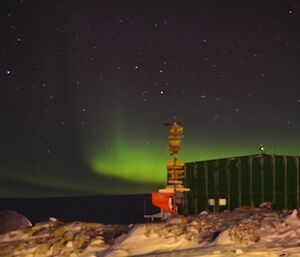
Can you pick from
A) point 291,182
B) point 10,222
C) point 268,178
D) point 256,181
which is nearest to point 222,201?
point 256,181

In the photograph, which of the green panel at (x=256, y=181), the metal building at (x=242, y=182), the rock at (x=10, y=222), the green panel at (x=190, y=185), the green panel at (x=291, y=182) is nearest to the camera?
the green panel at (x=291, y=182)

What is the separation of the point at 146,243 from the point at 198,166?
1750cm

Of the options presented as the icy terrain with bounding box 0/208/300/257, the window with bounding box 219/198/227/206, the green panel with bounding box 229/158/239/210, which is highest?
the green panel with bounding box 229/158/239/210

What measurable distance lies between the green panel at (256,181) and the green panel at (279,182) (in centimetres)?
116

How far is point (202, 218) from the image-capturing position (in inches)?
796

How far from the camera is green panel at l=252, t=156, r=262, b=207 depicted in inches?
1204

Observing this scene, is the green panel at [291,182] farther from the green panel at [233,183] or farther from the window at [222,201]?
the window at [222,201]

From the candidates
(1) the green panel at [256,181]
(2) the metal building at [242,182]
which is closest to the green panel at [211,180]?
(2) the metal building at [242,182]

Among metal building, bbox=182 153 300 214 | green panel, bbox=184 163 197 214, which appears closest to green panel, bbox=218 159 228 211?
metal building, bbox=182 153 300 214

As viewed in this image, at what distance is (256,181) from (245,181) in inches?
29.4

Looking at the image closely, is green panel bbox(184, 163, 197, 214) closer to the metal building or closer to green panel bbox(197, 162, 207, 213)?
the metal building

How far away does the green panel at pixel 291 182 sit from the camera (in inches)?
1133

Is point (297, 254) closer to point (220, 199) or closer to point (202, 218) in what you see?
point (202, 218)

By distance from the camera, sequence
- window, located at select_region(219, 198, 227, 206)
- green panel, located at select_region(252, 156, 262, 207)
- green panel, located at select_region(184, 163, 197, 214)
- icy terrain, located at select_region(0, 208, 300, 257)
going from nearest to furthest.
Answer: icy terrain, located at select_region(0, 208, 300, 257) < green panel, located at select_region(252, 156, 262, 207) < window, located at select_region(219, 198, 227, 206) < green panel, located at select_region(184, 163, 197, 214)
